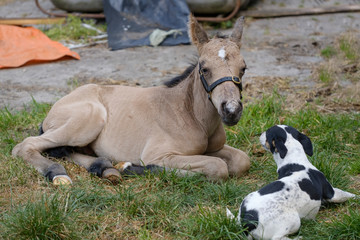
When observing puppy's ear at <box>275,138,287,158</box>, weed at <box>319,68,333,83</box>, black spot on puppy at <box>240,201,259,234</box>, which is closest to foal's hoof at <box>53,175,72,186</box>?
black spot on puppy at <box>240,201,259,234</box>

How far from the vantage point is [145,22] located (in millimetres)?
11586

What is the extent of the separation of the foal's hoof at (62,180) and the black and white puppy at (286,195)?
188cm

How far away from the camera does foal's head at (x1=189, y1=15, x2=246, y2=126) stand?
487 centimetres

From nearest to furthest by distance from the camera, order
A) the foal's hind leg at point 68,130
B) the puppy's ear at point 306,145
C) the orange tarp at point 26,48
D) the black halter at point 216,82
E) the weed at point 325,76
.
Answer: the puppy's ear at point 306,145
the black halter at point 216,82
the foal's hind leg at point 68,130
the weed at point 325,76
the orange tarp at point 26,48

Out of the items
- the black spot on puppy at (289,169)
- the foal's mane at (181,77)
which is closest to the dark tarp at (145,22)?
the foal's mane at (181,77)

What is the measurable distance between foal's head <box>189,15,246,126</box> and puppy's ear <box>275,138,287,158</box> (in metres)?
0.50

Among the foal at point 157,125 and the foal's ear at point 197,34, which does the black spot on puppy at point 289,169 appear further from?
the foal's ear at point 197,34

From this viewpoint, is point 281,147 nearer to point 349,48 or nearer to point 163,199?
point 163,199

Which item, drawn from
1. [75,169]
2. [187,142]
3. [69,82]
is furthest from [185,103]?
[69,82]

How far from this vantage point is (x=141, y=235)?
4160 millimetres

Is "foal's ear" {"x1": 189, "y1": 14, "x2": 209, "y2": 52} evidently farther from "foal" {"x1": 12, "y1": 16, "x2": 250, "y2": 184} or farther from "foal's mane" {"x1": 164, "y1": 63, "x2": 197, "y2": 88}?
"foal's mane" {"x1": 164, "y1": 63, "x2": 197, "y2": 88}

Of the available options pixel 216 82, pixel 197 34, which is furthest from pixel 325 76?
pixel 216 82

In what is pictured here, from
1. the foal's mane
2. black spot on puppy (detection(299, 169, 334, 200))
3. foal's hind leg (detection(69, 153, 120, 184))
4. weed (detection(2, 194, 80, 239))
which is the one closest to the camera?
weed (detection(2, 194, 80, 239))

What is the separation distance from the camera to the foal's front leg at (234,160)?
5598mm
